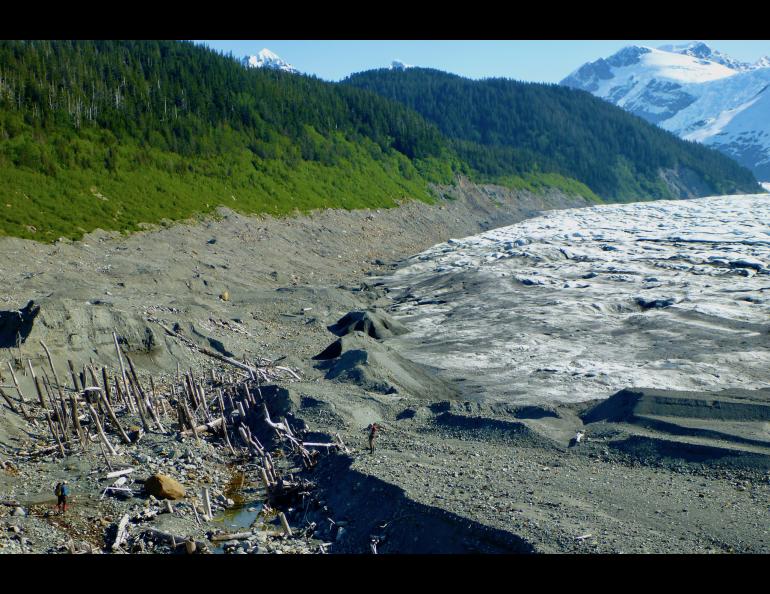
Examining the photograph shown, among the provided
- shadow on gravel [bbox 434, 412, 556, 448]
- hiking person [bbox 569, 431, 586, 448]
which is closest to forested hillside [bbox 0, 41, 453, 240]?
shadow on gravel [bbox 434, 412, 556, 448]

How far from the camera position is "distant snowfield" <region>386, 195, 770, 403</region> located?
24.9 meters

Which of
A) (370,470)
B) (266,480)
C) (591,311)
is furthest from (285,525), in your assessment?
(591,311)

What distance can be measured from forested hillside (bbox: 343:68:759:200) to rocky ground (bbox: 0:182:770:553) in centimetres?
9300

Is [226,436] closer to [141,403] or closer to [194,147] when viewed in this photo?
[141,403]

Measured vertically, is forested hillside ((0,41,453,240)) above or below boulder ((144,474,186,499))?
above

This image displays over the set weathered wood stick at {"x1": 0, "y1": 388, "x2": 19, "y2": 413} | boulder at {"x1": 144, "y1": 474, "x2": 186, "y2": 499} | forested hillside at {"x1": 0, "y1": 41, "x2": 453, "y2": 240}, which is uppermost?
forested hillside at {"x1": 0, "y1": 41, "x2": 453, "y2": 240}

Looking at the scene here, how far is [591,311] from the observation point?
114 ft

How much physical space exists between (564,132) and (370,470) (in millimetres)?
126426

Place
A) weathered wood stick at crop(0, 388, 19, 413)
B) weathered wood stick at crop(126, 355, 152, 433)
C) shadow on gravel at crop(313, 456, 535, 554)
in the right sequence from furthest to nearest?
weathered wood stick at crop(126, 355, 152, 433), weathered wood stick at crop(0, 388, 19, 413), shadow on gravel at crop(313, 456, 535, 554)

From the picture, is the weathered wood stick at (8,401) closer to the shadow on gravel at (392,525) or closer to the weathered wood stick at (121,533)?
the weathered wood stick at (121,533)

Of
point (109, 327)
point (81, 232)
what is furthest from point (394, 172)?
point (109, 327)

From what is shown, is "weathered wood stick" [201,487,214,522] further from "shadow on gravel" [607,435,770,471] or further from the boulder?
"shadow on gravel" [607,435,770,471]
